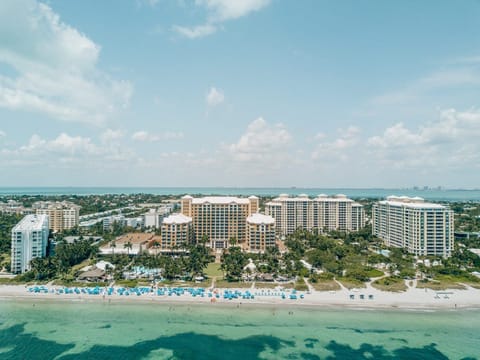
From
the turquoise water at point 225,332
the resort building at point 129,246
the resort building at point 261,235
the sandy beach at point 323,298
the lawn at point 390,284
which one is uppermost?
the resort building at point 261,235

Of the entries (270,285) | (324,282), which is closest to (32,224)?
(270,285)

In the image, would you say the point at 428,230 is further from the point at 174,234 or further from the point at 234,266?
the point at 174,234

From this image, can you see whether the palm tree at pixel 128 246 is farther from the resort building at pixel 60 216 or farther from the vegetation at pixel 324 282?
the vegetation at pixel 324 282

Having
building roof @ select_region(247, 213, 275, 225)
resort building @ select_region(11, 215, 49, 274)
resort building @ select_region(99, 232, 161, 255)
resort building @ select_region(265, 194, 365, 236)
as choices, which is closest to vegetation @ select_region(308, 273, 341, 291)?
building roof @ select_region(247, 213, 275, 225)

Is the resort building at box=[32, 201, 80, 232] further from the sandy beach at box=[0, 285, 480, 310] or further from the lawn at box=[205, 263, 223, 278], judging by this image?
the lawn at box=[205, 263, 223, 278]

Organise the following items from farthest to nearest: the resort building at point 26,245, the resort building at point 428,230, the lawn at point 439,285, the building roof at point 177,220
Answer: the building roof at point 177,220 < the resort building at point 428,230 < the resort building at point 26,245 < the lawn at point 439,285

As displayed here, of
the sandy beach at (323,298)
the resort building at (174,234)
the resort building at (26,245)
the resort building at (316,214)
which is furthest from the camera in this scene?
the resort building at (316,214)

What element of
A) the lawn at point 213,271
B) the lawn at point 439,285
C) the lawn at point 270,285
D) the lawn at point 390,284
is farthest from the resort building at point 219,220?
the lawn at point 439,285
